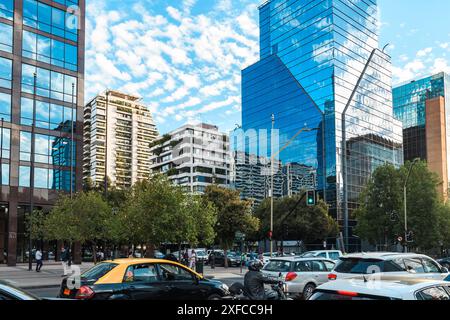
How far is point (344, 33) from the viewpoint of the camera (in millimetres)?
75750

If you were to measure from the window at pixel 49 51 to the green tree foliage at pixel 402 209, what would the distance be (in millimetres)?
34655

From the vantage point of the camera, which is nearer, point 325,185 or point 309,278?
point 309,278

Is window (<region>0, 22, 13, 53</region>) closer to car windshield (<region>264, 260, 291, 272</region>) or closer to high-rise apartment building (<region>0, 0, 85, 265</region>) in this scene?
high-rise apartment building (<region>0, 0, 85, 265</region>)

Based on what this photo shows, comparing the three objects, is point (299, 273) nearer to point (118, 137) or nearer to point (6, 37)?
point (6, 37)

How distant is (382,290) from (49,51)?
48995 mm

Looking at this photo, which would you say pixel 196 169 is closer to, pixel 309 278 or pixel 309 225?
pixel 309 225

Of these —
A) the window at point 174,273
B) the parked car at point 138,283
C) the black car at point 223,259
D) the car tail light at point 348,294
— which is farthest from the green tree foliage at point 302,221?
the car tail light at point 348,294

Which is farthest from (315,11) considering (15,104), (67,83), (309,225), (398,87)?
(15,104)

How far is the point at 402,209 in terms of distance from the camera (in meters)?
48.7

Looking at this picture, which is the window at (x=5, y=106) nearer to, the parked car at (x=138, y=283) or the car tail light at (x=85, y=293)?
the parked car at (x=138, y=283)

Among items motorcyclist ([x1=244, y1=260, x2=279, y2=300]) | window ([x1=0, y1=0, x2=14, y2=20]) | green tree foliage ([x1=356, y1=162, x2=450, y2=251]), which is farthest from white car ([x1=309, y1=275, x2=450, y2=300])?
Result: window ([x1=0, y1=0, x2=14, y2=20])

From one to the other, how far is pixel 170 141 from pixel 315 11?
52640 millimetres

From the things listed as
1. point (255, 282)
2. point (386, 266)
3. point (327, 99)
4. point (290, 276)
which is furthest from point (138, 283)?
point (327, 99)

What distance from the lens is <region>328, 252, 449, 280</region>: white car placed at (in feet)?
36.7
